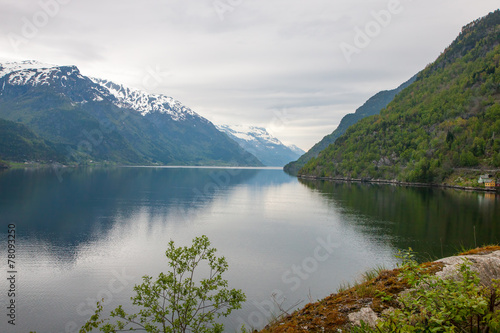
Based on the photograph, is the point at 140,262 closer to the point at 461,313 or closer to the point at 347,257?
the point at 347,257

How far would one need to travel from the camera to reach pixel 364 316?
9.45 m

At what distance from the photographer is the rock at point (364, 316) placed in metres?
9.23

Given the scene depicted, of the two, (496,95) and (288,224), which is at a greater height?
(496,95)

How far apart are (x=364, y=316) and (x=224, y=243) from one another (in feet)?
111

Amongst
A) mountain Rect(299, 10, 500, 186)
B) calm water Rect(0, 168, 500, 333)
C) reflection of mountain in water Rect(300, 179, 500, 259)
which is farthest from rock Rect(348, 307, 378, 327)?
mountain Rect(299, 10, 500, 186)

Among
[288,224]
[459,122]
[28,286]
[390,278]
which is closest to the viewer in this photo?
[390,278]

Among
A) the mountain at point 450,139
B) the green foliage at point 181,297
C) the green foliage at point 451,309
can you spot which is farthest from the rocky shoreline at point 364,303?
the mountain at point 450,139

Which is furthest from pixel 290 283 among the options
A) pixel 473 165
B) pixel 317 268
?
pixel 473 165

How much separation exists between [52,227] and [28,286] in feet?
81.9

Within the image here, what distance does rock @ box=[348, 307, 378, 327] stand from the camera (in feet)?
30.3

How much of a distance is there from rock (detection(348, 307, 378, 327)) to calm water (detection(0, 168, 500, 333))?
474 inches

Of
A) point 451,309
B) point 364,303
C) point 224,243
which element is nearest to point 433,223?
point 224,243

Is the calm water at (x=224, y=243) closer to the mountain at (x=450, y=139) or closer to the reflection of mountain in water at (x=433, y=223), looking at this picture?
the reflection of mountain in water at (x=433, y=223)

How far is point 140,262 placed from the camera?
33500mm
